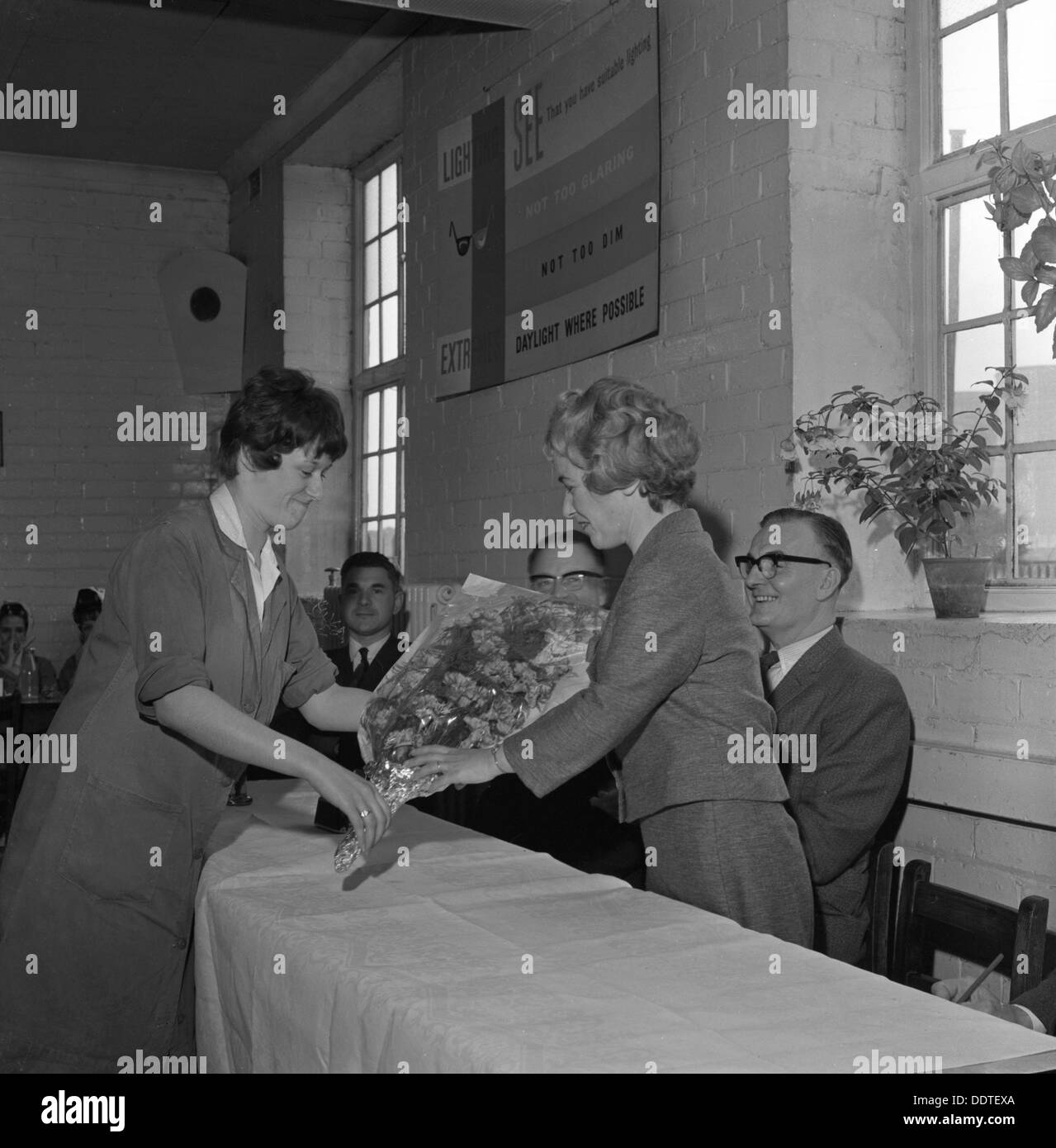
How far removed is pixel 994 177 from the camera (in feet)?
7.20

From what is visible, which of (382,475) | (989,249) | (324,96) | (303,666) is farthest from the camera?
(382,475)

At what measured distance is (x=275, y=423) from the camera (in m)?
1.95

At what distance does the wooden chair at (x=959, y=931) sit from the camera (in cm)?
174

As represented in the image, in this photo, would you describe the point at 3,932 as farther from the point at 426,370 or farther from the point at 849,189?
the point at 426,370

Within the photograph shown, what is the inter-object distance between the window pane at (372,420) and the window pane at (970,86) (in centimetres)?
433

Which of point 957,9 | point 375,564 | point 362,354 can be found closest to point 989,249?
point 957,9

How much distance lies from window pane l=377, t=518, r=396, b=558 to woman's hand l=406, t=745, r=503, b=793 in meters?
5.13

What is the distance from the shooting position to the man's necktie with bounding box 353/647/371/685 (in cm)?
414

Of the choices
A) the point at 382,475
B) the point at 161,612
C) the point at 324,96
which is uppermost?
the point at 324,96

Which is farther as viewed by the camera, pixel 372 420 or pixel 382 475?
→ pixel 372 420

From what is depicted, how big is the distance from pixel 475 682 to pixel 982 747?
1.30 meters

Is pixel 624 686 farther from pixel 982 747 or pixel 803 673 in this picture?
pixel 982 747

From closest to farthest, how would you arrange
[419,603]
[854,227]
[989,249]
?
[989,249]
[854,227]
[419,603]
